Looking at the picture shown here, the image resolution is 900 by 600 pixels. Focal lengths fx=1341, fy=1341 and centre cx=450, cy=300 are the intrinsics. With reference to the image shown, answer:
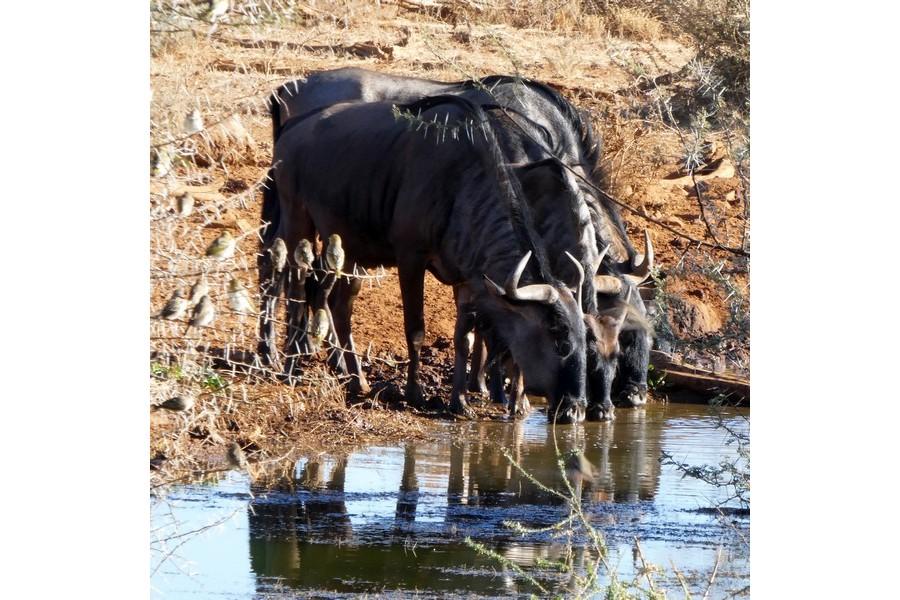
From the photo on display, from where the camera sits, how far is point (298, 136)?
Answer: 6070 millimetres

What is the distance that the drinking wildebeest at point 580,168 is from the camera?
5160 millimetres

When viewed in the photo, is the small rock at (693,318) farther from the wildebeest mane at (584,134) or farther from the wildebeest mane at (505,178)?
the wildebeest mane at (505,178)

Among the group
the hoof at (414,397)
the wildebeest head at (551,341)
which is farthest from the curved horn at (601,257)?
the hoof at (414,397)

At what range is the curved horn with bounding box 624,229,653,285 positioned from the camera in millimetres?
5172

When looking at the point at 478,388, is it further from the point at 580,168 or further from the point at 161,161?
the point at 161,161

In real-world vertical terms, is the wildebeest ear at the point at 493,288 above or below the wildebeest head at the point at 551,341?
above

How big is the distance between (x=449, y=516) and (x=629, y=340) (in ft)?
3.57

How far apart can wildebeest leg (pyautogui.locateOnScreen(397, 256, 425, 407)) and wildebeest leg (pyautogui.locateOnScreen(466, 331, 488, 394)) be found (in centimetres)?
21

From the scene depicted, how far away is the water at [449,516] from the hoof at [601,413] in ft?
0.10

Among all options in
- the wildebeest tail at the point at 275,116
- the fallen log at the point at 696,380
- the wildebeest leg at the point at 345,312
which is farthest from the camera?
the wildebeest tail at the point at 275,116

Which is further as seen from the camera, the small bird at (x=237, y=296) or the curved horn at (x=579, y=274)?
the curved horn at (x=579, y=274)

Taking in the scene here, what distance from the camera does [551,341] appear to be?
4910 millimetres

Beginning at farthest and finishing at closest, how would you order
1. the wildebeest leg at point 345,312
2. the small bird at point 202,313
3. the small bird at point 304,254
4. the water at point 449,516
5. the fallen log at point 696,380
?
the wildebeest leg at point 345,312, the fallen log at point 696,380, the small bird at point 304,254, the water at point 449,516, the small bird at point 202,313

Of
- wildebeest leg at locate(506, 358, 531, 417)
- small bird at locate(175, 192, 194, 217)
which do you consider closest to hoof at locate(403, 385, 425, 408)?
wildebeest leg at locate(506, 358, 531, 417)
